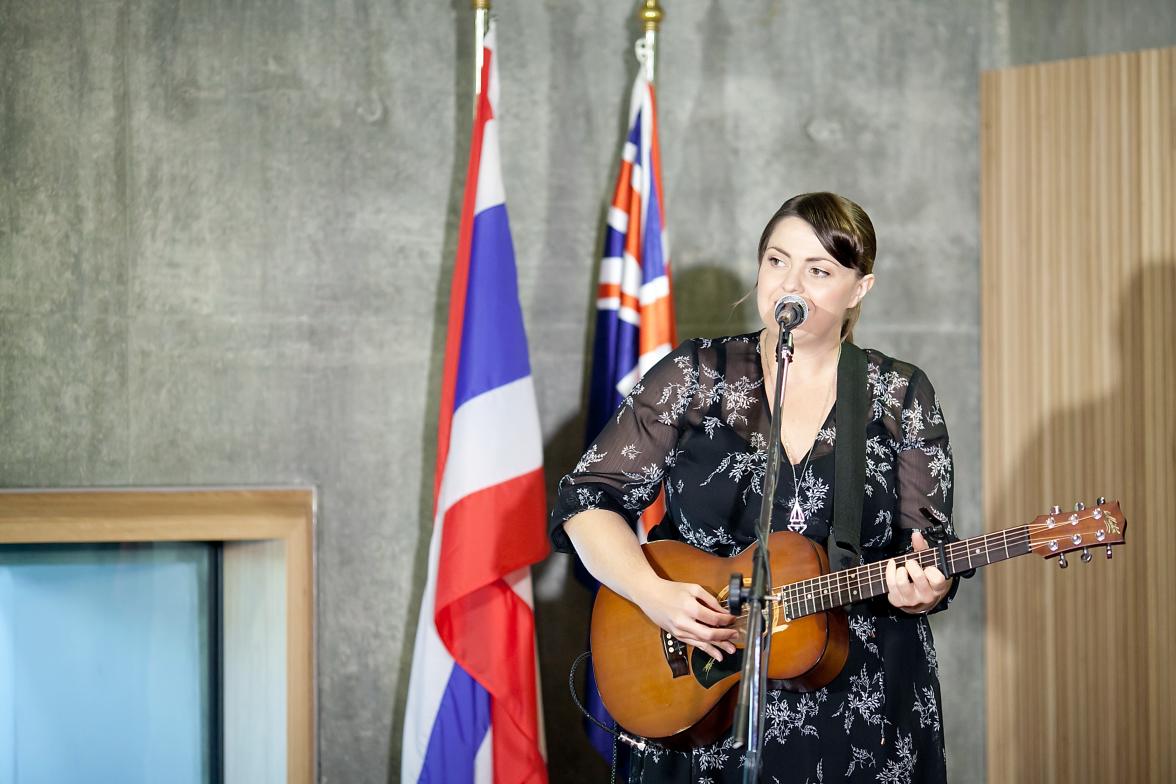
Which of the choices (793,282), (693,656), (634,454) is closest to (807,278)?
(793,282)

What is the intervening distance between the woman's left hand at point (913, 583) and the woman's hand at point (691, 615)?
0.92 feet

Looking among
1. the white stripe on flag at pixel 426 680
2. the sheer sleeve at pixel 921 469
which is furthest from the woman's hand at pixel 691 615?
the white stripe on flag at pixel 426 680

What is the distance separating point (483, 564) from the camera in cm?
268

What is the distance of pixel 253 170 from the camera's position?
3.02m

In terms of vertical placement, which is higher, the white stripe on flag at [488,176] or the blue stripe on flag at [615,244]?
the white stripe on flag at [488,176]

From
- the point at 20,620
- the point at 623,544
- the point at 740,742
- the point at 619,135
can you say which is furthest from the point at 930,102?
the point at 20,620

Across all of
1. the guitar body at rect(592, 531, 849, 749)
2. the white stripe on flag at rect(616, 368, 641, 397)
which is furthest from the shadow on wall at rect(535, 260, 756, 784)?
the guitar body at rect(592, 531, 849, 749)

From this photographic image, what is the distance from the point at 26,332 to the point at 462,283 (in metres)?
1.24

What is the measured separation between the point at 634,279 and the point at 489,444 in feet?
1.98

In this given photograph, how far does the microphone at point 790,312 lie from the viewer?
1575 mm

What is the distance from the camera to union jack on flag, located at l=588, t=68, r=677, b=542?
286cm

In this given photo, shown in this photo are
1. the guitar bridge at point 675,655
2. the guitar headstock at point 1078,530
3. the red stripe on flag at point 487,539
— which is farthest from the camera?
the red stripe on flag at point 487,539

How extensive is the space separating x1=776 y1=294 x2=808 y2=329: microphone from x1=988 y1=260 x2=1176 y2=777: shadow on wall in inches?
63.4

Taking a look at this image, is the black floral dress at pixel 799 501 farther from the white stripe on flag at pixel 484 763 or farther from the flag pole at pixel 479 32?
the flag pole at pixel 479 32
